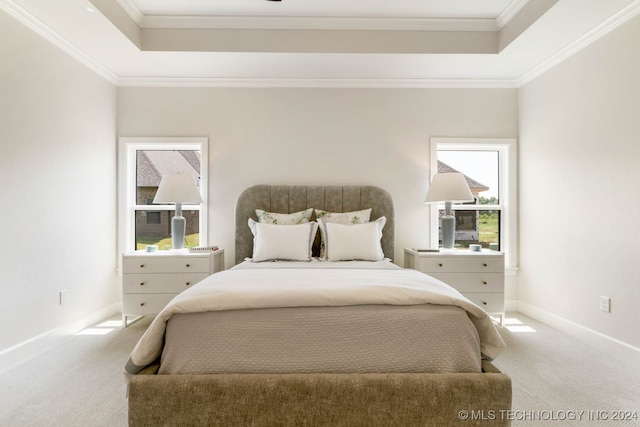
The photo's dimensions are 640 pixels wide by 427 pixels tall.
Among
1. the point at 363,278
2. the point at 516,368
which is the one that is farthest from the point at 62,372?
the point at 516,368

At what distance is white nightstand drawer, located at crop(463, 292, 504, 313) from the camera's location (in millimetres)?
3238

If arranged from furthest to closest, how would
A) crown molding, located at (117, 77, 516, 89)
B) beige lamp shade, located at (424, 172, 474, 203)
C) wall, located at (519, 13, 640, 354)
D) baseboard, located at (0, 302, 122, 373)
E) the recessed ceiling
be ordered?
crown molding, located at (117, 77, 516, 89)
beige lamp shade, located at (424, 172, 474, 203)
the recessed ceiling
wall, located at (519, 13, 640, 354)
baseboard, located at (0, 302, 122, 373)

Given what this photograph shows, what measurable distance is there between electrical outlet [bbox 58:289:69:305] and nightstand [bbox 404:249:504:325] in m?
3.13

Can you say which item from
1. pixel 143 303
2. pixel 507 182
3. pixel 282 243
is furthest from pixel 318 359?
pixel 507 182

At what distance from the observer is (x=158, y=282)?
10.5 feet

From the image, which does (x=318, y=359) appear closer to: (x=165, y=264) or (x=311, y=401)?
(x=311, y=401)

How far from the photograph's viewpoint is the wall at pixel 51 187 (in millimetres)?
2473

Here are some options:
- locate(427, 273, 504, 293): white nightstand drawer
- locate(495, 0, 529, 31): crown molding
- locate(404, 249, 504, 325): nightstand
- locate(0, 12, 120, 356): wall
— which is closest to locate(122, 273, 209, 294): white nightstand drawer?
locate(0, 12, 120, 356): wall

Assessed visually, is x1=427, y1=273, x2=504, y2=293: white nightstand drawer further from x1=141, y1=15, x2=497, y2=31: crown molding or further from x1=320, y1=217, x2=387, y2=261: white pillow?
x1=141, y1=15, x2=497, y2=31: crown molding

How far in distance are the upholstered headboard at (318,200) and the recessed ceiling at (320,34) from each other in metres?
1.19

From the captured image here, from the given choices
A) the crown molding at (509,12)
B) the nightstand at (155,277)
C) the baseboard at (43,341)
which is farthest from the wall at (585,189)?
the baseboard at (43,341)

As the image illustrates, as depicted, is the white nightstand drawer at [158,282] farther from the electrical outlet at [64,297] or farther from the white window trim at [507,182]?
the white window trim at [507,182]

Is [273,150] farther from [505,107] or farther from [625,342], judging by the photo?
[625,342]

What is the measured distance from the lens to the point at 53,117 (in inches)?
113
